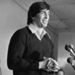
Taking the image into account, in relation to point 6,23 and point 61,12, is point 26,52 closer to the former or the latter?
point 6,23

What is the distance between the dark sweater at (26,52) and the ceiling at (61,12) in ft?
9.03

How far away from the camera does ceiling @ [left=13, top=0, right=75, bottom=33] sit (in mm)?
3836

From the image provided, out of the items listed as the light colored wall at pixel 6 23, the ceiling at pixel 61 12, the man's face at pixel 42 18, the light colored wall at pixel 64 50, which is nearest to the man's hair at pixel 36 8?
the man's face at pixel 42 18

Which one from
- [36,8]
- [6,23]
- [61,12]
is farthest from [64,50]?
[36,8]

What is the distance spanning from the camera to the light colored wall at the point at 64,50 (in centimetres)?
634

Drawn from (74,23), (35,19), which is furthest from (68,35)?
(35,19)

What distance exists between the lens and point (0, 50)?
3.37 metres

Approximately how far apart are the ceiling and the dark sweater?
2754 mm

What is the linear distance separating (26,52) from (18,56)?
0.04 m

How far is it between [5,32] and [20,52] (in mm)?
2589

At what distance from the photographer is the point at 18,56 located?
94cm

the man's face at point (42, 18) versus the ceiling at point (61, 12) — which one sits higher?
the ceiling at point (61, 12)

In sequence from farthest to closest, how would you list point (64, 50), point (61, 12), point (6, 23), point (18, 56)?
point (64, 50), point (61, 12), point (6, 23), point (18, 56)

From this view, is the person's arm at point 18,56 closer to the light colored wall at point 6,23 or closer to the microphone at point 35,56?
the microphone at point 35,56
